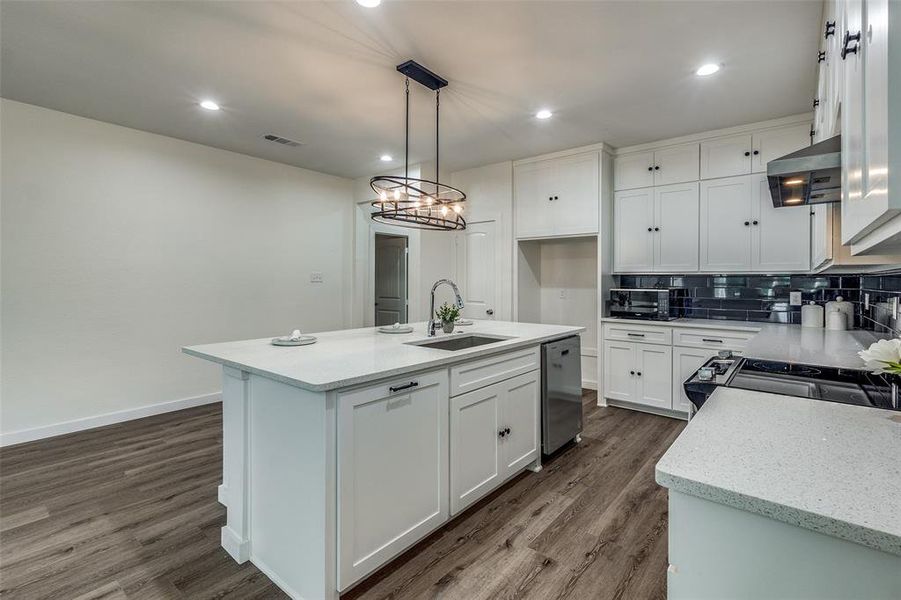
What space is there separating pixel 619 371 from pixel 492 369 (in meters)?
2.28

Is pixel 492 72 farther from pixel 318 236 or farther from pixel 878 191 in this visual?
pixel 318 236

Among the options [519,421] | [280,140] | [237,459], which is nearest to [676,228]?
[519,421]

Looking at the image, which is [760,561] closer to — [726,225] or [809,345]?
[809,345]

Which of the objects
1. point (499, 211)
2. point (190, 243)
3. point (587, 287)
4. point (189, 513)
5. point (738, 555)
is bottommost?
point (189, 513)

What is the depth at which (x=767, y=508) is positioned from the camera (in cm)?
72

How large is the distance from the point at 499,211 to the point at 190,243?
333cm

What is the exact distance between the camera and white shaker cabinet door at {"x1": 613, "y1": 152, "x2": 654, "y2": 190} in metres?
4.19

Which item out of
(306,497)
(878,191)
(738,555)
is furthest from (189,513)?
(878,191)

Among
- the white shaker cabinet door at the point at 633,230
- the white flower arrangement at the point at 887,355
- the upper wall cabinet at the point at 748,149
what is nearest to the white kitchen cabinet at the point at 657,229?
the white shaker cabinet door at the point at 633,230

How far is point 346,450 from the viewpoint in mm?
1607

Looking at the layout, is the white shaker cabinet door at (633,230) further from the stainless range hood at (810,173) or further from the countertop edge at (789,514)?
the countertop edge at (789,514)

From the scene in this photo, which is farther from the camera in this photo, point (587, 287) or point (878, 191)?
point (587, 287)

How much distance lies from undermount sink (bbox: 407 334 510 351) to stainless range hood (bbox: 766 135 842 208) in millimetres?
1675

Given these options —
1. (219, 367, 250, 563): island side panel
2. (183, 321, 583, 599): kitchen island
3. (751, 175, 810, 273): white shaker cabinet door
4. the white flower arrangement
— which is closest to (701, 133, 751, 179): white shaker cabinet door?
(751, 175, 810, 273): white shaker cabinet door
